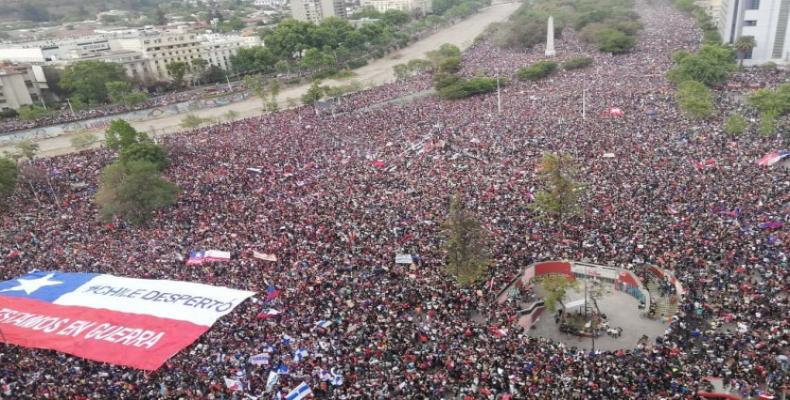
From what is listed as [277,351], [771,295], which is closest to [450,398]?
[277,351]

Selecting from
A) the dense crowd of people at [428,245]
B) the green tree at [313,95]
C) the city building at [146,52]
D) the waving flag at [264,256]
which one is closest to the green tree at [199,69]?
the city building at [146,52]

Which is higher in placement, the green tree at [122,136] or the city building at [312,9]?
the city building at [312,9]

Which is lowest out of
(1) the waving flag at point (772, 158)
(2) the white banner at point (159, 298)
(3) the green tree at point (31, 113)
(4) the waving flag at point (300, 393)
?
(1) the waving flag at point (772, 158)

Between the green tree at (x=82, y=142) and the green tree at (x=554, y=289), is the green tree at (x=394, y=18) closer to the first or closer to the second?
the green tree at (x=82, y=142)

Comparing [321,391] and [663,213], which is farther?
[663,213]

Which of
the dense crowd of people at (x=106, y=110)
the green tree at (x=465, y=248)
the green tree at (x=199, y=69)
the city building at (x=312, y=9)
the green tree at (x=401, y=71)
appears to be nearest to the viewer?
the green tree at (x=465, y=248)

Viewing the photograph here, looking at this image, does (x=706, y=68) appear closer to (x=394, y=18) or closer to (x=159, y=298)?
(x=159, y=298)

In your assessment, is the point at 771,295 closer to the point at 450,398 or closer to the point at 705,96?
the point at 450,398
